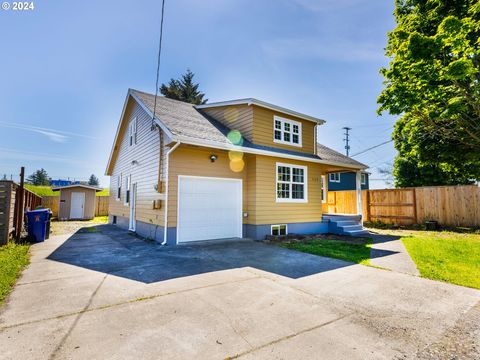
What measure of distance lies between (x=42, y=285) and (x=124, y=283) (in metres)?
1.36

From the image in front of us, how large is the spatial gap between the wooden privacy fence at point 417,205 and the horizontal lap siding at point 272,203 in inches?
231

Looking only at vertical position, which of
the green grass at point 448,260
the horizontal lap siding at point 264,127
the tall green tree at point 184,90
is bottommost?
the green grass at point 448,260

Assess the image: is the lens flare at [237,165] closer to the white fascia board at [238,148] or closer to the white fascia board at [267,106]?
the white fascia board at [238,148]

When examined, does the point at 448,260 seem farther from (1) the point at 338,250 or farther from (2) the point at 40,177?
(2) the point at 40,177

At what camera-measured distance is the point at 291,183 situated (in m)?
10.5

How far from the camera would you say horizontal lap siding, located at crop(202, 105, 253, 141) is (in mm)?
10016

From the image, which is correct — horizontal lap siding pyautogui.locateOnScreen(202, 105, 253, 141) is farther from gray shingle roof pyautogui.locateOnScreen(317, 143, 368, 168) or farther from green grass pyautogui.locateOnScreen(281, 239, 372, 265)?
green grass pyautogui.locateOnScreen(281, 239, 372, 265)

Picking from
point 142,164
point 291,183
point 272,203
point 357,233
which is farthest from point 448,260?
point 142,164

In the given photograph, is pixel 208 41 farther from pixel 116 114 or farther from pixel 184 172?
pixel 116 114

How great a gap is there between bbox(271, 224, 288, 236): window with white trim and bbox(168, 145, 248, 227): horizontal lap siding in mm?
1444

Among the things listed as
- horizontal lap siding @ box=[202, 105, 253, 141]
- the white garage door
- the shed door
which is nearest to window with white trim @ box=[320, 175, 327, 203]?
horizontal lap siding @ box=[202, 105, 253, 141]

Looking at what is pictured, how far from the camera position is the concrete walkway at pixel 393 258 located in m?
5.60

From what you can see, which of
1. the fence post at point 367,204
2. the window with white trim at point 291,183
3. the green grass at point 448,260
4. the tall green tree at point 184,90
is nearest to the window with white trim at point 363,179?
the fence post at point 367,204

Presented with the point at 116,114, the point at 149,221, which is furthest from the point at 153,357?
the point at 116,114
